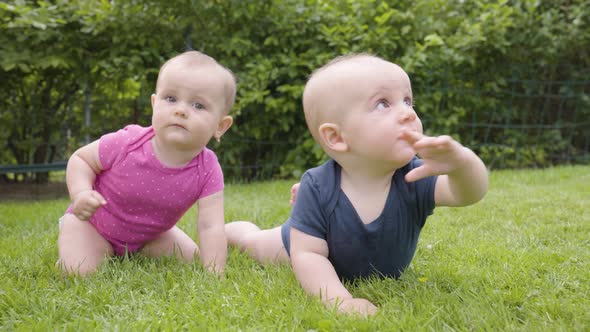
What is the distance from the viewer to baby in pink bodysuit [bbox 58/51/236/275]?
89.8 inches

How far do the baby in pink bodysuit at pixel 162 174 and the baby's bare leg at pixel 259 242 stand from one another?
0.20 m

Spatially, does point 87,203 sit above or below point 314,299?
above

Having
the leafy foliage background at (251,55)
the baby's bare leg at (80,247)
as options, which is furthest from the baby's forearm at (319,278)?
the leafy foliage background at (251,55)

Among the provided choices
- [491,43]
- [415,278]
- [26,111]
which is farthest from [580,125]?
[26,111]

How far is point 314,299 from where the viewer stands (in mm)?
1825

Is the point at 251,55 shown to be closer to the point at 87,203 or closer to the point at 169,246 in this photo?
the point at 169,246

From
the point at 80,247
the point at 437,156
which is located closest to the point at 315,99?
the point at 437,156

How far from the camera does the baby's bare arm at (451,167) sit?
1606 millimetres

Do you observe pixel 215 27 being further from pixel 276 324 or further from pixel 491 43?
pixel 276 324

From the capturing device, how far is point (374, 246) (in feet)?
6.56

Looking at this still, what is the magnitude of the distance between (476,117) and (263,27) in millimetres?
2921

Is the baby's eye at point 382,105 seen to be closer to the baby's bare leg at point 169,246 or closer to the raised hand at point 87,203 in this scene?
the raised hand at point 87,203

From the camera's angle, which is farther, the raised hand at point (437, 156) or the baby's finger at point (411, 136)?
the baby's finger at point (411, 136)

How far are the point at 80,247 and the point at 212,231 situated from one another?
56 centimetres
